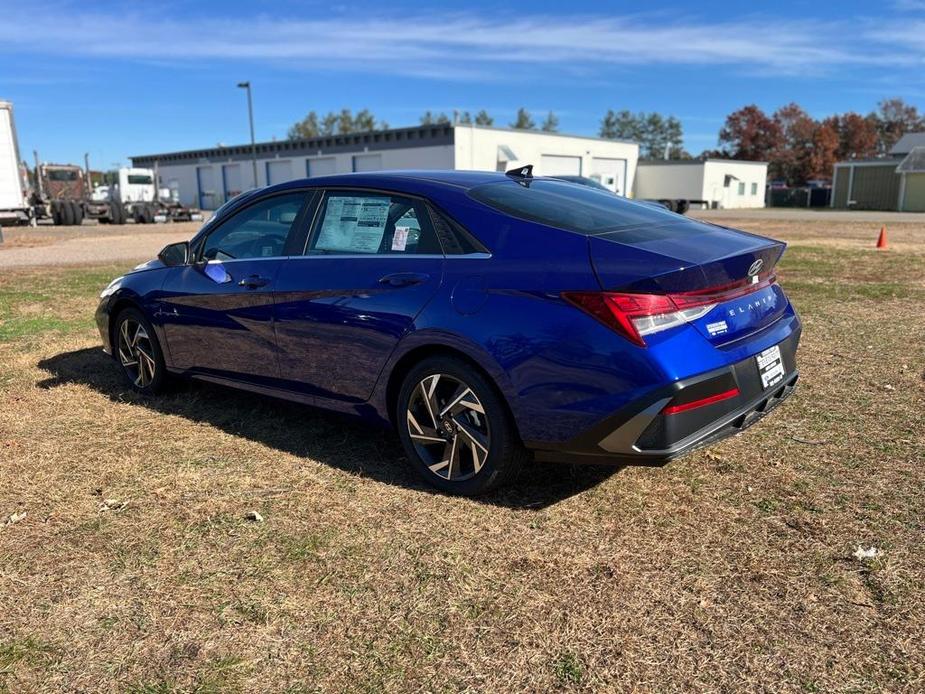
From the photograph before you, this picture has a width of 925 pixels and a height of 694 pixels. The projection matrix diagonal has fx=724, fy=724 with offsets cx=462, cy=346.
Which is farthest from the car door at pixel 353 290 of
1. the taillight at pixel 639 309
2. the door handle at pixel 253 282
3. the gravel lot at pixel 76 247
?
the gravel lot at pixel 76 247

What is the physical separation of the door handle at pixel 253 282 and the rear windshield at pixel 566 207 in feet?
4.61

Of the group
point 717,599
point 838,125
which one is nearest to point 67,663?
point 717,599

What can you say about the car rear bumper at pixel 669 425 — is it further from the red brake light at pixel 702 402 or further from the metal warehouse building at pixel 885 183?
the metal warehouse building at pixel 885 183

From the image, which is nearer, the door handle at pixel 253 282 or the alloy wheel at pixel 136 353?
the door handle at pixel 253 282

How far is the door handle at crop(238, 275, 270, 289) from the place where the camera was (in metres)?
4.25

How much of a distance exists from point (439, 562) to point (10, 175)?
2700 cm

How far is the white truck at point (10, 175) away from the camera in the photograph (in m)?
23.0

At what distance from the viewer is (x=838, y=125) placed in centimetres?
8975

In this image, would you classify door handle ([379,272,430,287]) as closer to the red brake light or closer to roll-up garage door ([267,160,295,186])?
the red brake light

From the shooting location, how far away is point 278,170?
52531 millimetres

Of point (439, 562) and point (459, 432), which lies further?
point (459, 432)

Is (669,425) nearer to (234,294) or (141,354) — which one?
(234,294)

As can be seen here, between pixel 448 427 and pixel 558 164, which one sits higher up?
pixel 558 164

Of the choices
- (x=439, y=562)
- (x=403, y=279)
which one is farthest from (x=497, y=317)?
(x=439, y=562)
